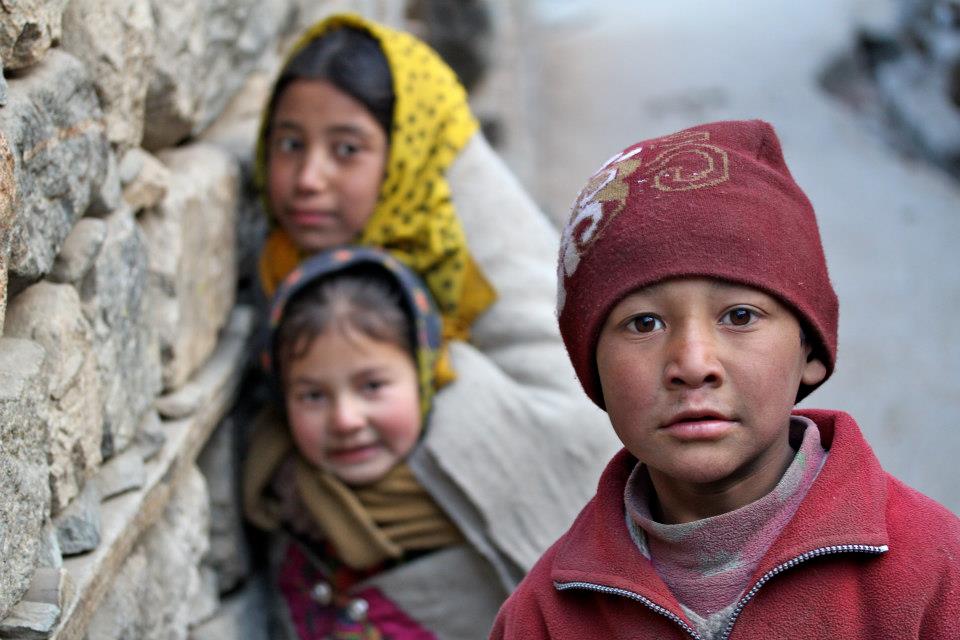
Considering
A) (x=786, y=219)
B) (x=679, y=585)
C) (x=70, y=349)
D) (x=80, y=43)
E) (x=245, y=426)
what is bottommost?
(x=245, y=426)

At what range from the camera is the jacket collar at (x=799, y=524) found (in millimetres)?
1370

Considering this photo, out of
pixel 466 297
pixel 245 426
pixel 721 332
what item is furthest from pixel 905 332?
pixel 721 332

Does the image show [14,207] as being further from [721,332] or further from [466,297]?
[466,297]

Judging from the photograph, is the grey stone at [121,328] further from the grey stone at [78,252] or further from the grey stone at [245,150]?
the grey stone at [245,150]

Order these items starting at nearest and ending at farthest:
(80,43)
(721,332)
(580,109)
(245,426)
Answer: (721,332), (80,43), (245,426), (580,109)

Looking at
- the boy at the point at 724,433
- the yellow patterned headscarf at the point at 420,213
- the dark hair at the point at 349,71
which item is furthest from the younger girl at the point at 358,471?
the boy at the point at 724,433

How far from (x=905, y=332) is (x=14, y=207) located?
280 centimetres

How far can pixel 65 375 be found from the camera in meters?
1.65

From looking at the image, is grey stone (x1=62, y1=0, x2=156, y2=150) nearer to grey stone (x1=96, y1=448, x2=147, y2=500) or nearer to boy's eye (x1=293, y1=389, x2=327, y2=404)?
grey stone (x1=96, y1=448, x2=147, y2=500)

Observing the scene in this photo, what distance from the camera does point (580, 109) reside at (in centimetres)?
484

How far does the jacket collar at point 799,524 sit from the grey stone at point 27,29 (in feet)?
2.93

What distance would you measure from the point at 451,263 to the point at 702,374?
1.40 m

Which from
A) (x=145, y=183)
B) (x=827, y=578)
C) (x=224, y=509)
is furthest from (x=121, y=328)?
(x=827, y=578)

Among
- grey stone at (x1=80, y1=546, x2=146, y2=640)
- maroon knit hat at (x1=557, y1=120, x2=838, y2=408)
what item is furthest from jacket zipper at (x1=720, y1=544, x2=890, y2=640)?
grey stone at (x1=80, y1=546, x2=146, y2=640)
